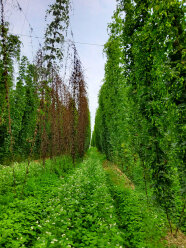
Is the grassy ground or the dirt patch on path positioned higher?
the grassy ground

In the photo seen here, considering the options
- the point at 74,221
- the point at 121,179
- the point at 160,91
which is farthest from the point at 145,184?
the point at 121,179

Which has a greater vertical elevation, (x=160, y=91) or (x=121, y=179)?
(x=160, y=91)

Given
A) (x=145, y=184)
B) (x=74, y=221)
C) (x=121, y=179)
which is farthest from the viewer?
(x=121, y=179)

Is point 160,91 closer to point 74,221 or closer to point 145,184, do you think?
point 145,184

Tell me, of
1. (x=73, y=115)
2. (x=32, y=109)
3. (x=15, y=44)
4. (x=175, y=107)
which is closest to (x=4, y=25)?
(x=15, y=44)

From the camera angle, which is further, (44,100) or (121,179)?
(121,179)

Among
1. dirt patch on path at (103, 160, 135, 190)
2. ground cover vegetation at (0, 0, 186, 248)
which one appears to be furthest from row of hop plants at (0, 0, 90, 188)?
dirt patch on path at (103, 160, 135, 190)

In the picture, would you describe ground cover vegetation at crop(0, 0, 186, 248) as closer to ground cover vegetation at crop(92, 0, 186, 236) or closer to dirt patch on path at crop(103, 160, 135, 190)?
ground cover vegetation at crop(92, 0, 186, 236)

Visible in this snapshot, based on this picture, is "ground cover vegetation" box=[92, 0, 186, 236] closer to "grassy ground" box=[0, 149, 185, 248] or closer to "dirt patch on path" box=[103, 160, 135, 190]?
"grassy ground" box=[0, 149, 185, 248]

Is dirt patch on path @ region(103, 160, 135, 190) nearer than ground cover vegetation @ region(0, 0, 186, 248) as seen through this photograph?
No

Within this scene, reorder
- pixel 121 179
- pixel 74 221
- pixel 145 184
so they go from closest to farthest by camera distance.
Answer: pixel 74 221, pixel 145 184, pixel 121 179

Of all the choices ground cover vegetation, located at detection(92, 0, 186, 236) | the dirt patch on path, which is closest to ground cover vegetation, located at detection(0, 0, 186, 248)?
ground cover vegetation, located at detection(92, 0, 186, 236)

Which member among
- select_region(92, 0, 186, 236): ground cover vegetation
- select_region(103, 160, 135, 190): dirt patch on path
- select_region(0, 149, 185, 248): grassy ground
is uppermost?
select_region(92, 0, 186, 236): ground cover vegetation

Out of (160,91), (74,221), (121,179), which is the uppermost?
(160,91)
